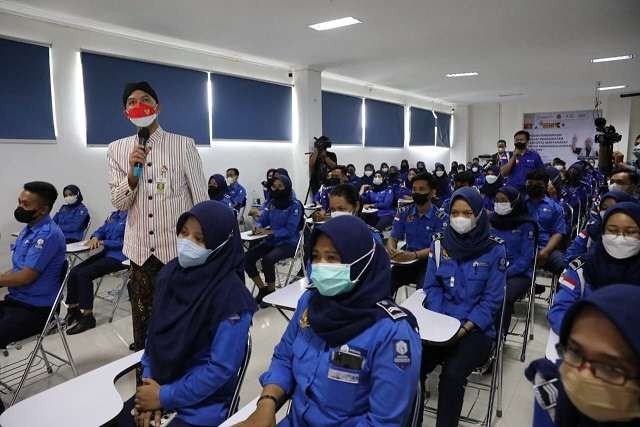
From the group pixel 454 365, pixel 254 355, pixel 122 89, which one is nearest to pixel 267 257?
pixel 254 355

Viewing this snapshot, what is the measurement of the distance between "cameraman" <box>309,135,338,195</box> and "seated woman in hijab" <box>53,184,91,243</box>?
3974 millimetres

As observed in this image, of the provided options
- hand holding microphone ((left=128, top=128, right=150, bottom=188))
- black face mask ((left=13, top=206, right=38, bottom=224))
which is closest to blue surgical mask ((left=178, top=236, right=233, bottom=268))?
hand holding microphone ((left=128, top=128, right=150, bottom=188))

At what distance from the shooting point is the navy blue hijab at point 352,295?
1385 mm

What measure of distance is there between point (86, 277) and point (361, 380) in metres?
3.41

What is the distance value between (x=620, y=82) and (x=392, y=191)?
8.39 m

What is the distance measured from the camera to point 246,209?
8164mm

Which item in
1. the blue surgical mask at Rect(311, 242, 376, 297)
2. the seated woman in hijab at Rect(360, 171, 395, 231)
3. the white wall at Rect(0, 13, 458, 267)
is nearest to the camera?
the blue surgical mask at Rect(311, 242, 376, 297)

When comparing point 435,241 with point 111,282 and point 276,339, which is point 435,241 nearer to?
point 276,339

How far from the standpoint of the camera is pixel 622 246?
2.06 metres

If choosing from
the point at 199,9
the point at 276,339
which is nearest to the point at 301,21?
the point at 199,9

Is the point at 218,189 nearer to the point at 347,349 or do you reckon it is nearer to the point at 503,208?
the point at 503,208

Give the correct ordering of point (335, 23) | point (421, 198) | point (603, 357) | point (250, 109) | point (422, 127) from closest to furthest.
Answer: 1. point (603, 357)
2. point (421, 198)
3. point (335, 23)
4. point (250, 109)
5. point (422, 127)

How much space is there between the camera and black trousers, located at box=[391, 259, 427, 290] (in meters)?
3.64

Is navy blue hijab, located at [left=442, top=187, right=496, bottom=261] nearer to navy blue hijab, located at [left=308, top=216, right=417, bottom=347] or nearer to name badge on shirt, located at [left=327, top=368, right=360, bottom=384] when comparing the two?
navy blue hijab, located at [left=308, top=216, right=417, bottom=347]
